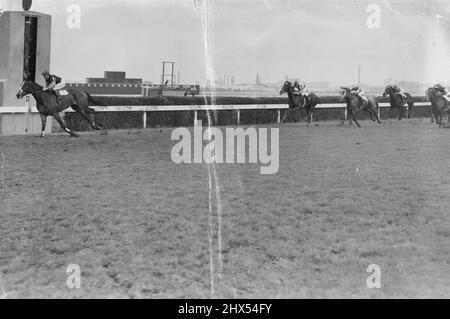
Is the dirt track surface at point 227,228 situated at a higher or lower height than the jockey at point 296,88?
lower

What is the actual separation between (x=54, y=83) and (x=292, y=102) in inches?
372

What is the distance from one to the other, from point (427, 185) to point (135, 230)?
4249 millimetres

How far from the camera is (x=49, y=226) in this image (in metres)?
5.24

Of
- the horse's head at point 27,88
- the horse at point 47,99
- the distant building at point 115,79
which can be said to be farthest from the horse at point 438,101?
the distant building at point 115,79

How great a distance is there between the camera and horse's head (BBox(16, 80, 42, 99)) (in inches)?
476

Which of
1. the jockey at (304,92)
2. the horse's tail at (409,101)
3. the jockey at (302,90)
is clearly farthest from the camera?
the horse's tail at (409,101)

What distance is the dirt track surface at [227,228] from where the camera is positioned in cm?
388

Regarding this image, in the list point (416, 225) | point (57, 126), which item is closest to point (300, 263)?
point (416, 225)

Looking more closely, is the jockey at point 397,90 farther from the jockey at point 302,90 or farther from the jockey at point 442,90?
the jockey at point 302,90

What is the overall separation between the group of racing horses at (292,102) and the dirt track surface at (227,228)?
284 cm

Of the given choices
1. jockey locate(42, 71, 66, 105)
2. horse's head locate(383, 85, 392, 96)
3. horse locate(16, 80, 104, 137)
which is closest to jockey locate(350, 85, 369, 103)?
horse's head locate(383, 85, 392, 96)

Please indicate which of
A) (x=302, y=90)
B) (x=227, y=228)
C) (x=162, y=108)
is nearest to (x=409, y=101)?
(x=302, y=90)

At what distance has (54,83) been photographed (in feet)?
40.3
